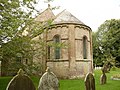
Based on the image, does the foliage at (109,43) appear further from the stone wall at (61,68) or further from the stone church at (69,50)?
the stone wall at (61,68)

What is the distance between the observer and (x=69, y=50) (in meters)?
22.8

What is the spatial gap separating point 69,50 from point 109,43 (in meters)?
26.3

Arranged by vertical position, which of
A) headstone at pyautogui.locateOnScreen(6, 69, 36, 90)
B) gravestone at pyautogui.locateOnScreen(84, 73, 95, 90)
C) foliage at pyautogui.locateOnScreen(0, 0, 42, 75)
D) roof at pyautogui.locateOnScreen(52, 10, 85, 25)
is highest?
roof at pyautogui.locateOnScreen(52, 10, 85, 25)

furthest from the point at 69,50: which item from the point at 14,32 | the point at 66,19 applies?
the point at 14,32

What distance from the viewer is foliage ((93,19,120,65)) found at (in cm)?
4548

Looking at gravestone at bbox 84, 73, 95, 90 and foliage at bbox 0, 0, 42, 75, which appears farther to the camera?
foliage at bbox 0, 0, 42, 75

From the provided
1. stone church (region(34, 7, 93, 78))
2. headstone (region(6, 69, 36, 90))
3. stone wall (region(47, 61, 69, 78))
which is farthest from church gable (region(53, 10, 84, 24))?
headstone (region(6, 69, 36, 90))

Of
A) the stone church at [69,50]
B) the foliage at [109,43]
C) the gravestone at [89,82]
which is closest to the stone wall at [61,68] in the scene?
the stone church at [69,50]

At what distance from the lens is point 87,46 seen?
968 inches

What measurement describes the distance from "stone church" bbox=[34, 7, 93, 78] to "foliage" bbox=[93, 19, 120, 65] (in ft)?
67.1

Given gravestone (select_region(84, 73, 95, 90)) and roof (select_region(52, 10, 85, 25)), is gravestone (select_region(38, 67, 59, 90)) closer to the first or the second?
gravestone (select_region(84, 73, 95, 90))

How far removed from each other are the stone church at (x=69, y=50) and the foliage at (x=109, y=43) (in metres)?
20.5

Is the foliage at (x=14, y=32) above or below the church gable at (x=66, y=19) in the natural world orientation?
below

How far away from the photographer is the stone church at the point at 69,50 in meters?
22.5
